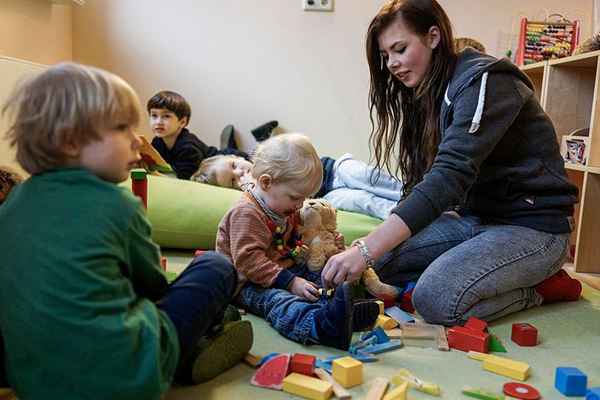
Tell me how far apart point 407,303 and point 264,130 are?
1383mm

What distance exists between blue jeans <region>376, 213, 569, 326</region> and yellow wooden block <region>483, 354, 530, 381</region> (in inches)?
8.1

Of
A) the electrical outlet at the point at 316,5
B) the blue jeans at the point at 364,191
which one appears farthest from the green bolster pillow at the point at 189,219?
the electrical outlet at the point at 316,5

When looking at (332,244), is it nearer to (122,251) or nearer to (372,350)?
(372,350)

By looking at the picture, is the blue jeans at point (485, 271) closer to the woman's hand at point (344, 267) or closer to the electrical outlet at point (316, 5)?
the woman's hand at point (344, 267)

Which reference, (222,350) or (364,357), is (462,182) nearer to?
(364,357)

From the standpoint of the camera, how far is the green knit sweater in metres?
0.66

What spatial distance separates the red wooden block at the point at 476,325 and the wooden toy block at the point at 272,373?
0.45 m

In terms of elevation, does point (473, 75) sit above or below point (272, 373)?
above

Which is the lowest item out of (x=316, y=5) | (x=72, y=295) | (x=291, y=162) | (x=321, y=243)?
(x=321, y=243)

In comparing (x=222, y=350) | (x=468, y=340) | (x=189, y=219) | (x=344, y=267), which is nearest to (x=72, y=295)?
(x=222, y=350)

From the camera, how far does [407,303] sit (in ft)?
4.58

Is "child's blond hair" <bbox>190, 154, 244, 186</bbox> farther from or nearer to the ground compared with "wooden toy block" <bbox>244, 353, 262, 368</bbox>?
farther from the ground

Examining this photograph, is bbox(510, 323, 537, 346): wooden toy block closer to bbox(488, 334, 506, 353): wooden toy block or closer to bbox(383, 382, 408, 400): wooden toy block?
bbox(488, 334, 506, 353): wooden toy block

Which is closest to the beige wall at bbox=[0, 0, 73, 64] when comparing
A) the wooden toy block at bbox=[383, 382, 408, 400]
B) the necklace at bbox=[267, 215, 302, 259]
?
the necklace at bbox=[267, 215, 302, 259]
